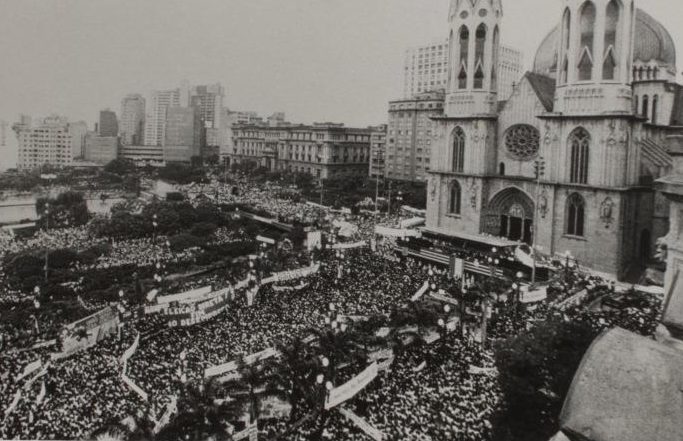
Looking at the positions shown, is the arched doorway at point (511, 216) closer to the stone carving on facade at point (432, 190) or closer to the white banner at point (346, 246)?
the stone carving on facade at point (432, 190)

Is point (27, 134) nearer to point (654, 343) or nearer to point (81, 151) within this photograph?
point (81, 151)

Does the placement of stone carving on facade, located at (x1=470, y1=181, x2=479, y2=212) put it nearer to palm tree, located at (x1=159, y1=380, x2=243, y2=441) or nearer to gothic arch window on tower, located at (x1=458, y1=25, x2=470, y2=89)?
gothic arch window on tower, located at (x1=458, y1=25, x2=470, y2=89)

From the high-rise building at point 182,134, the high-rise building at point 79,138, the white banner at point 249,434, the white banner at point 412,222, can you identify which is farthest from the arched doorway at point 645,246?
the high-rise building at point 79,138


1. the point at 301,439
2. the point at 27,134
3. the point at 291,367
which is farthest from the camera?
the point at 27,134

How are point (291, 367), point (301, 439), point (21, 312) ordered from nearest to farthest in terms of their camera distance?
point (301, 439)
point (291, 367)
point (21, 312)

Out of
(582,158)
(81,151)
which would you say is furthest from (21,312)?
(81,151)

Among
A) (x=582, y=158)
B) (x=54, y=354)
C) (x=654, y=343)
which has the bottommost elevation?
(x=54, y=354)

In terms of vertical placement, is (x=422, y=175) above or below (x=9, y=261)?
above
